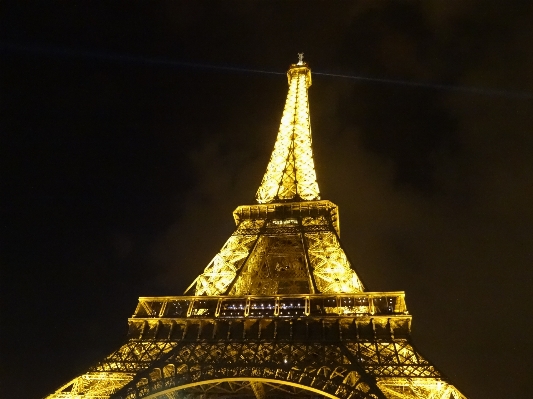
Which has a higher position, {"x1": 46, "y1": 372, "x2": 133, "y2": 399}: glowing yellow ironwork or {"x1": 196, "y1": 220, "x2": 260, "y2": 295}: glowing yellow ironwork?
{"x1": 196, "y1": 220, "x2": 260, "y2": 295}: glowing yellow ironwork

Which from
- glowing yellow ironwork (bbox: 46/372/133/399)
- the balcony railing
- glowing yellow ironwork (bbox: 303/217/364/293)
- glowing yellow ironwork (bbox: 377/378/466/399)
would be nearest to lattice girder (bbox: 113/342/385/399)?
glowing yellow ironwork (bbox: 377/378/466/399)

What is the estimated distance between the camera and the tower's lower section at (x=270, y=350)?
41.1 ft

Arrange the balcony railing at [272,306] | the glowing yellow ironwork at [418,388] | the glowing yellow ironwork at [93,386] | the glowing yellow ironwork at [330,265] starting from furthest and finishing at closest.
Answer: the glowing yellow ironwork at [330,265], the balcony railing at [272,306], the glowing yellow ironwork at [93,386], the glowing yellow ironwork at [418,388]

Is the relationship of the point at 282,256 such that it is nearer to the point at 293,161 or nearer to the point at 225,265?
the point at 225,265

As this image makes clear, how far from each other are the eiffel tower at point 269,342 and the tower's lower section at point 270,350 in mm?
28

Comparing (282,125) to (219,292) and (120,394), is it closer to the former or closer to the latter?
(219,292)

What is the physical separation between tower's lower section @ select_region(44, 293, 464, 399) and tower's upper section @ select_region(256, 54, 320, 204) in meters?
8.38

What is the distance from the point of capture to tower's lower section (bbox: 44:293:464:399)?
493 inches

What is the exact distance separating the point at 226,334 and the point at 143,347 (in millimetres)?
2508

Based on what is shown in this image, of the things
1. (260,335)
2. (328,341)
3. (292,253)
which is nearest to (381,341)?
(328,341)

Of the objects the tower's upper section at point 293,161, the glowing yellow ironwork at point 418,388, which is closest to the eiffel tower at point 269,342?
the glowing yellow ironwork at point 418,388

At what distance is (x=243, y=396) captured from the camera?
18.8 m

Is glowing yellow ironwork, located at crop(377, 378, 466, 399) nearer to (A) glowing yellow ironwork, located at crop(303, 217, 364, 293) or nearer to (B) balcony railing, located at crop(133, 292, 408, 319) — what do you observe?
(B) balcony railing, located at crop(133, 292, 408, 319)

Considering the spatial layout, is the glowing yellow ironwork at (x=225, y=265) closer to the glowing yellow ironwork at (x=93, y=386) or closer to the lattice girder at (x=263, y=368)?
the lattice girder at (x=263, y=368)
